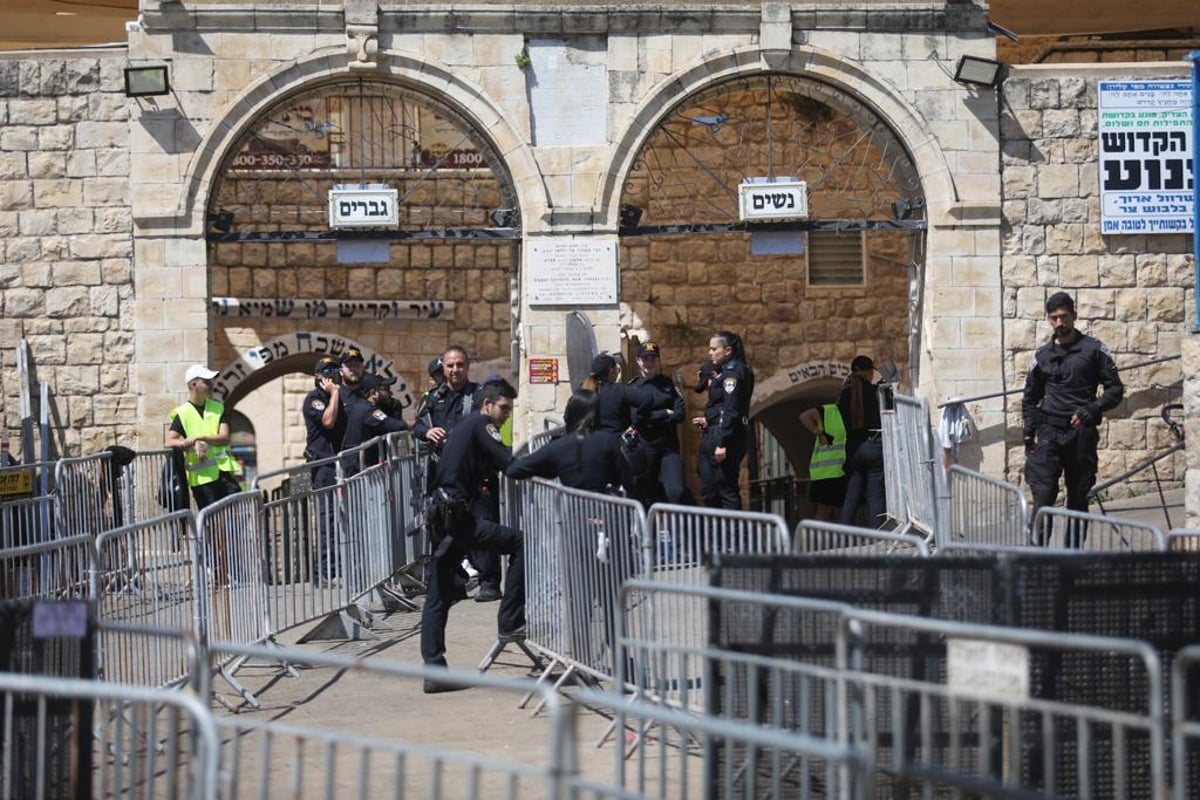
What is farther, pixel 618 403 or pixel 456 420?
pixel 618 403

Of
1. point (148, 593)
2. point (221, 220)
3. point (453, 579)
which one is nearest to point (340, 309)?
point (221, 220)

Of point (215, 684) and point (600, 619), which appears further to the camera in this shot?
point (215, 684)

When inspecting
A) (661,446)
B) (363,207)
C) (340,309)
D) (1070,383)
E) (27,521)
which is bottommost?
(27,521)

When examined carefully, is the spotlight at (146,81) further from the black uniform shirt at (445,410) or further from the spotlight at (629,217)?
the black uniform shirt at (445,410)

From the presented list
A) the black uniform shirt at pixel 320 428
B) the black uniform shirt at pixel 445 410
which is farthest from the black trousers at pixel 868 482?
the black uniform shirt at pixel 320 428

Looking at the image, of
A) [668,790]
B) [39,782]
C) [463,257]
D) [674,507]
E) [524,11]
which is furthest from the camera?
[463,257]

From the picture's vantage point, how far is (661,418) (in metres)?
14.0

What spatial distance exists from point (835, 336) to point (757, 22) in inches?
225

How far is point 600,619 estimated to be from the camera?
30.4ft

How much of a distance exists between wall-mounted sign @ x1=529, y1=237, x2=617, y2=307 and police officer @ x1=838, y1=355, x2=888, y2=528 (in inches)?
93.8

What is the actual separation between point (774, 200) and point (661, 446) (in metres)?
3.38

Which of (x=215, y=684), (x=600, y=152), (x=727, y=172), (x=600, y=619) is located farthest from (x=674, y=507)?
(x=727, y=172)

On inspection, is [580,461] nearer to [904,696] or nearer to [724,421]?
[904,696]

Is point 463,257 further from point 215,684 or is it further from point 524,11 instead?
point 215,684
